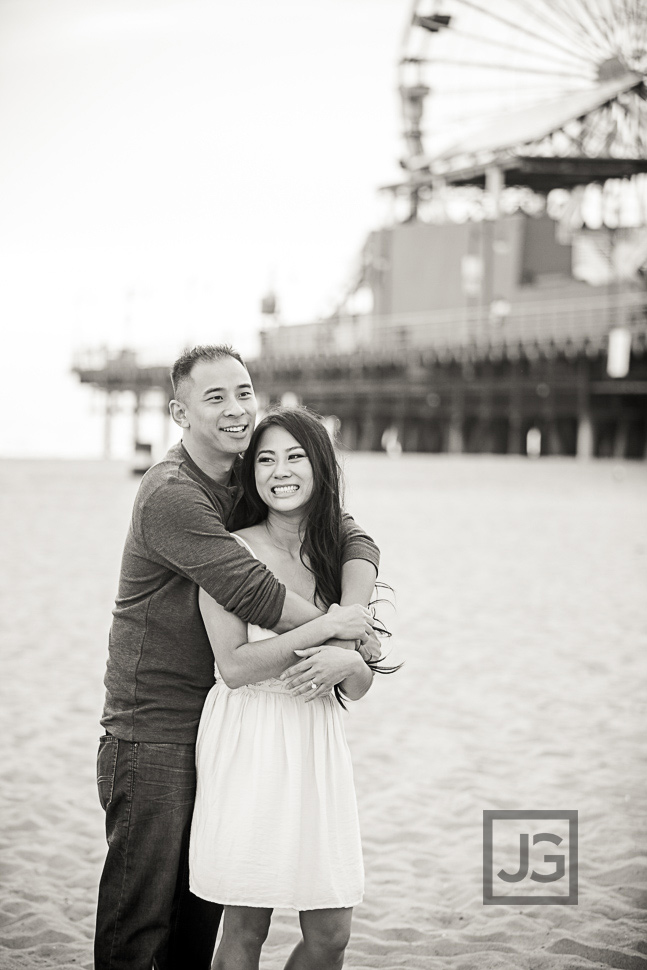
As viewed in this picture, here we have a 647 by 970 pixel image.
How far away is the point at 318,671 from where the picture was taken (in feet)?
7.88

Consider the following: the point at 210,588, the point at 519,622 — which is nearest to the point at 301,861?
the point at 210,588

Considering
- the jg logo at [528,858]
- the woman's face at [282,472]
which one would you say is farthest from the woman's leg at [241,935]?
the jg logo at [528,858]

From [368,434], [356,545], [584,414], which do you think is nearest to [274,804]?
[356,545]

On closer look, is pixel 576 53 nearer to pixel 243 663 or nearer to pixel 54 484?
pixel 54 484

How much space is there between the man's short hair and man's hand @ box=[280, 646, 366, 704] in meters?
0.77

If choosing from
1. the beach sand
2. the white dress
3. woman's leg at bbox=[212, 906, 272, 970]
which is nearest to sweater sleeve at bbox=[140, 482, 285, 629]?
the white dress

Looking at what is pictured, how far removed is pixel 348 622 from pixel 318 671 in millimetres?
144

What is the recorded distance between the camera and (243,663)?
2412 mm

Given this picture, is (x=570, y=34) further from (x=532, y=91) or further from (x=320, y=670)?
(x=320, y=670)

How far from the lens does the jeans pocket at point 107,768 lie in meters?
2.54

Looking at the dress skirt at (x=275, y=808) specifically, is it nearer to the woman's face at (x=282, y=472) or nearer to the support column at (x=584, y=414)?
the woman's face at (x=282, y=472)

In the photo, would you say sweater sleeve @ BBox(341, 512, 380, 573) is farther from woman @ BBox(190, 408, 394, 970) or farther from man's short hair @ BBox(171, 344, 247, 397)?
man's short hair @ BBox(171, 344, 247, 397)

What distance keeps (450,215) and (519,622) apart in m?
36.2

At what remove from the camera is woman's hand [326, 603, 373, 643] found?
2463mm
